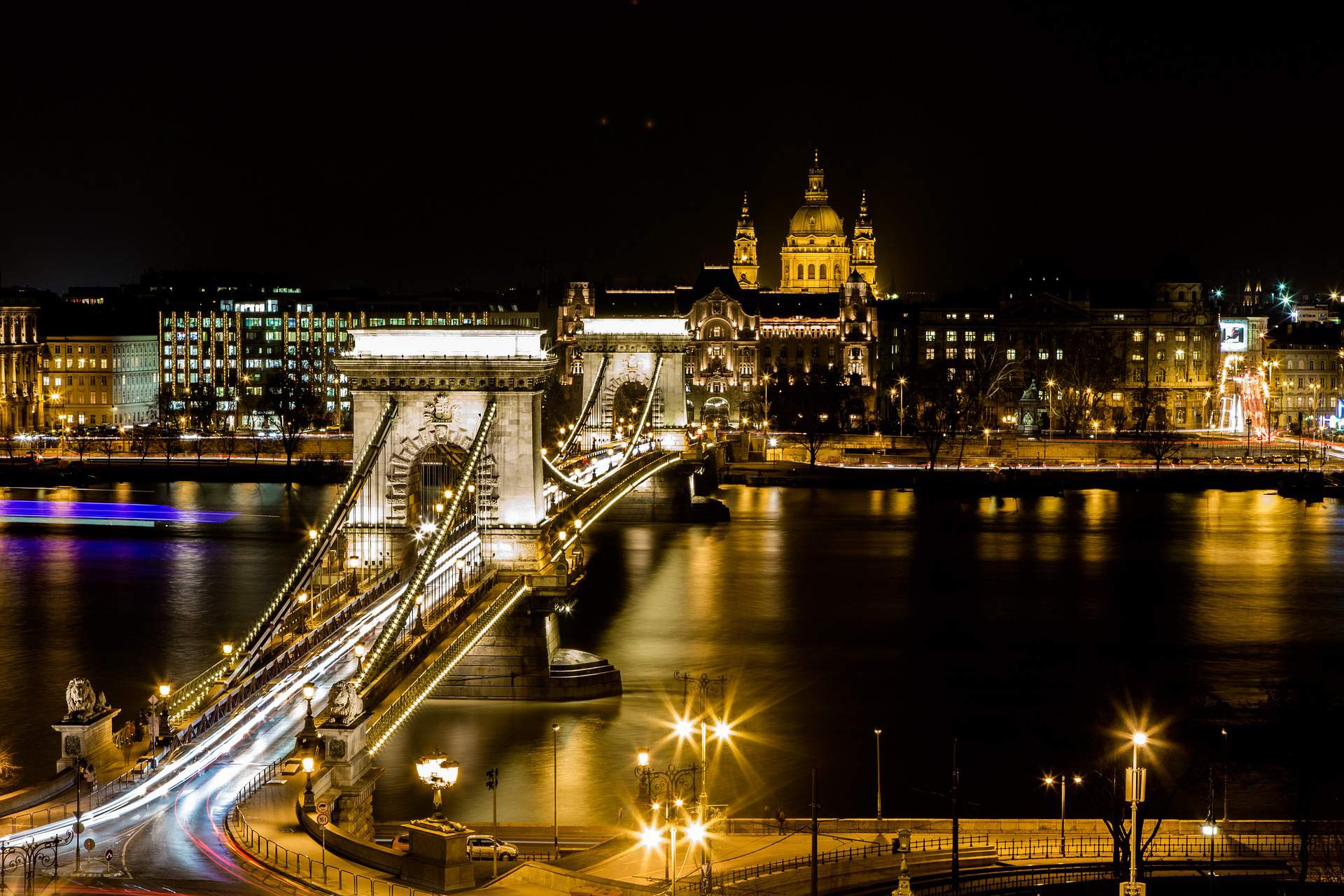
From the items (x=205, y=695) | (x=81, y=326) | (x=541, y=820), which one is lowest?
(x=541, y=820)

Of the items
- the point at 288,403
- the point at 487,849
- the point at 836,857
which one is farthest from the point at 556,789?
the point at 288,403

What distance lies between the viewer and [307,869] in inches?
566

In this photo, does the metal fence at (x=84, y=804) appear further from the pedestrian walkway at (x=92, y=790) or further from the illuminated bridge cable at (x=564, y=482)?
the illuminated bridge cable at (x=564, y=482)

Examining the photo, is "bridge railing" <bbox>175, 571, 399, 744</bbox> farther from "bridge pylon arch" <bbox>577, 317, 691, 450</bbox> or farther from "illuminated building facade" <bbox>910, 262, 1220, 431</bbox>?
"illuminated building facade" <bbox>910, 262, 1220, 431</bbox>

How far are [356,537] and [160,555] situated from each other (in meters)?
19.9

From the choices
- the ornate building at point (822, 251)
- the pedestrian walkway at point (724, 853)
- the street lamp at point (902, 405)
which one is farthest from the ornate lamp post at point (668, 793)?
the ornate building at point (822, 251)

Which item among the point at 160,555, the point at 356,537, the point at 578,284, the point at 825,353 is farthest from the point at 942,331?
the point at 356,537

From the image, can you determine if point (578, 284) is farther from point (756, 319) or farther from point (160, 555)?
point (160, 555)

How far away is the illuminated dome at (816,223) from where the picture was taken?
111250mm

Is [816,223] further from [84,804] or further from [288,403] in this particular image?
[84,804]

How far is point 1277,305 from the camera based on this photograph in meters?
112

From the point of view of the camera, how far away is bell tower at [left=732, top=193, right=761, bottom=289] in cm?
11256

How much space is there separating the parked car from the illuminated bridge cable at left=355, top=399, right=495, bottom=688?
2.53 m

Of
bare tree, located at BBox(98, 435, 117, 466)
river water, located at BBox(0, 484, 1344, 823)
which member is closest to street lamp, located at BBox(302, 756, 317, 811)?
river water, located at BBox(0, 484, 1344, 823)
